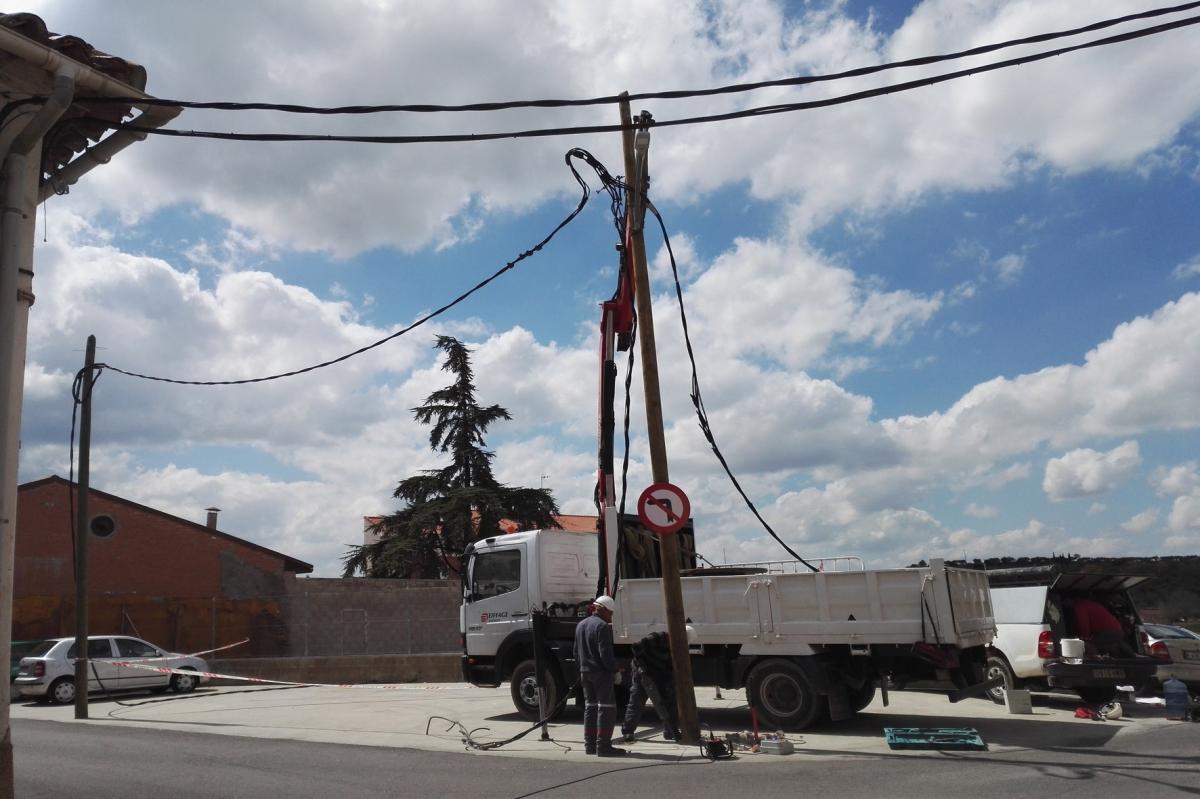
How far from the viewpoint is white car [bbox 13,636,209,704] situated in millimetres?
19141

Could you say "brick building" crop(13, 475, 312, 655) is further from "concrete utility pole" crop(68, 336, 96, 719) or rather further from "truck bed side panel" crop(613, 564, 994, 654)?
"truck bed side panel" crop(613, 564, 994, 654)

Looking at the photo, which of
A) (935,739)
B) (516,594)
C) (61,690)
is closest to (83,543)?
(61,690)

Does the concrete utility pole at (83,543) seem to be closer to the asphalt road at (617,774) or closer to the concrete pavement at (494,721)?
the concrete pavement at (494,721)

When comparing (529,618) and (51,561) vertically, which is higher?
(51,561)

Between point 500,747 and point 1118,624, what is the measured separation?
8667mm

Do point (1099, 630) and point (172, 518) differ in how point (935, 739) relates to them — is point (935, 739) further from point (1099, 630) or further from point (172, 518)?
point (172, 518)

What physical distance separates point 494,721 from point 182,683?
36.1 ft

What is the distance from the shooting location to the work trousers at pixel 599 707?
33.5ft

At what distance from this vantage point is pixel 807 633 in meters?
11.4

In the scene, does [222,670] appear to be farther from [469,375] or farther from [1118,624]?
[1118,624]

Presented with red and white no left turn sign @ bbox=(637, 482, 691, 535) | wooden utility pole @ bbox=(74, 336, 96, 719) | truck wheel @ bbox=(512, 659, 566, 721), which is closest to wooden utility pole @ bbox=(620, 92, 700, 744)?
red and white no left turn sign @ bbox=(637, 482, 691, 535)

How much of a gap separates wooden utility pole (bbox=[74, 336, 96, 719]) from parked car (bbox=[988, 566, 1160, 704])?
47.6 ft

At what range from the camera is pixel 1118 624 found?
13320mm

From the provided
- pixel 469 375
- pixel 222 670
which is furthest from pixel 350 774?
pixel 469 375
